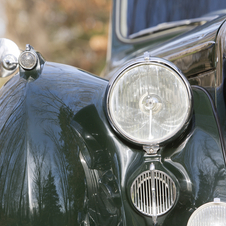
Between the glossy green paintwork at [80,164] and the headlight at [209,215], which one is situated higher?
the glossy green paintwork at [80,164]

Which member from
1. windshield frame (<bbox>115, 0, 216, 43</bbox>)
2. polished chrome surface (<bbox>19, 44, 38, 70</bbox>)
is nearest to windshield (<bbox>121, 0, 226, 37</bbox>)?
windshield frame (<bbox>115, 0, 216, 43</bbox>)

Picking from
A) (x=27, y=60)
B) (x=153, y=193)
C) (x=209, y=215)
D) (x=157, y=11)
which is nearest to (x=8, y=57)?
(x=27, y=60)

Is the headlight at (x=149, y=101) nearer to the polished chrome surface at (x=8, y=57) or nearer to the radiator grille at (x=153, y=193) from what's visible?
the radiator grille at (x=153, y=193)

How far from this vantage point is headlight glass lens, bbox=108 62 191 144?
1.13m

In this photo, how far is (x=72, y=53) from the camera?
13.0 metres

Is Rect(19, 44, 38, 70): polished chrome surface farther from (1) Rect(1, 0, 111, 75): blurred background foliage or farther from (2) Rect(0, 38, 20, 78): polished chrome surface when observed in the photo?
(1) Rect(1, 0, 111, 75): blurred background foliage

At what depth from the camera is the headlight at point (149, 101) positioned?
1.13 meters

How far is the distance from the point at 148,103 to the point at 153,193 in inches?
12.7

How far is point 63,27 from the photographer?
13.1 metres

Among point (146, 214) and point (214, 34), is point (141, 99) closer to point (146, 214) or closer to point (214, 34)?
point (146, 214)

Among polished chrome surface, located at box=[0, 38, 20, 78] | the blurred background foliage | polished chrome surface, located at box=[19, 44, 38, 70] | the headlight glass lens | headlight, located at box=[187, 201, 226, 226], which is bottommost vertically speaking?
headlight, located at box=[187, 201, 226, 226]

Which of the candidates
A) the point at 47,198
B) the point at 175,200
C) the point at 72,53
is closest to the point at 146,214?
the point at 175,200

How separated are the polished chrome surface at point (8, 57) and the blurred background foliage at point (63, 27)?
11110mm

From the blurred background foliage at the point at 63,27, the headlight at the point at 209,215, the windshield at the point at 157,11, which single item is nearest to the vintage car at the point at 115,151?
the headlight at the point at 209,215
